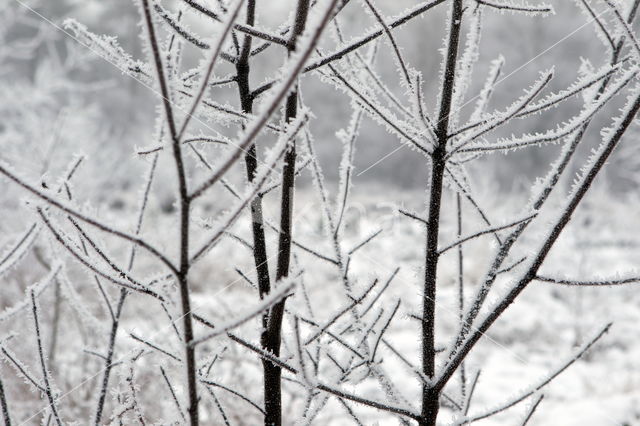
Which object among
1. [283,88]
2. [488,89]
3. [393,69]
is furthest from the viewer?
[393,69]

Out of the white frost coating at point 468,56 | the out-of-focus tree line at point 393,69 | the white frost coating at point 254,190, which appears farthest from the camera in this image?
the out-of-focus tree line at point 393,69

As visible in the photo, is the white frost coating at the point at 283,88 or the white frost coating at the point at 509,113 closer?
the white frost coating at the point at 283,88

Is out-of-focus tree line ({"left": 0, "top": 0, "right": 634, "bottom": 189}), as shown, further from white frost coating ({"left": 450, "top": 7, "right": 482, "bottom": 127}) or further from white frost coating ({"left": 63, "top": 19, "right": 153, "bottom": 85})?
white frost coating ({"left": 63, "top": 19, "right": 153, "bottom": 85})

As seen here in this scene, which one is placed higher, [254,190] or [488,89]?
[488,89]

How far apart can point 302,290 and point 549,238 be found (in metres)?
0.44

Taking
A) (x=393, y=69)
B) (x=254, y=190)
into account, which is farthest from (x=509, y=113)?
(x=393, y=69)

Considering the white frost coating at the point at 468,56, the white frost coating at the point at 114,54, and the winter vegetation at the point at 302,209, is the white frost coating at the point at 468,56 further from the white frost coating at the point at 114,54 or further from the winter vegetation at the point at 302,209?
the white frost coating at the point at 114,54

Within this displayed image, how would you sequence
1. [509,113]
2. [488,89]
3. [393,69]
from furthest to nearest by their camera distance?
[393,69] < [488,89] < [509,113]

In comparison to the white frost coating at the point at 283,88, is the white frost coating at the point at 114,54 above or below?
above

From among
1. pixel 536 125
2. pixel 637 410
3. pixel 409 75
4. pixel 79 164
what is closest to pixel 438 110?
pixel 409 75

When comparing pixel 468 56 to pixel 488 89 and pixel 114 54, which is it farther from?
pixel 114 54

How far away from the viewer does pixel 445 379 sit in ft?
2.27

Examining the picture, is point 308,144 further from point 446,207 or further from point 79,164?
point 446,207

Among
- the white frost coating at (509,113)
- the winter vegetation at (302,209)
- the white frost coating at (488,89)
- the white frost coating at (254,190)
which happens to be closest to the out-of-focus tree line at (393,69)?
the white frost coating at (488,89)
